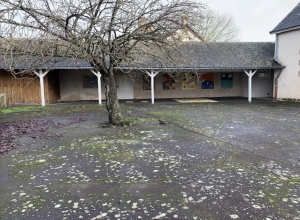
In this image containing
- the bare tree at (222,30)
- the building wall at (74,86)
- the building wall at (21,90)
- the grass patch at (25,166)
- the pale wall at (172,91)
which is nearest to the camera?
the grass patch at (25,166)

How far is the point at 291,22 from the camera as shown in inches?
604

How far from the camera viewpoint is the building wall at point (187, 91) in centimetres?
1847

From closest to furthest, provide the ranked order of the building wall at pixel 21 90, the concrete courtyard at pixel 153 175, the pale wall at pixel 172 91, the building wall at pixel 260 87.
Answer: the concrete courtyard at pixel 153 175 < the building wall at pixel 21 90 < the pale wall at pixel 172 91 < the building wall at pixel 260 87

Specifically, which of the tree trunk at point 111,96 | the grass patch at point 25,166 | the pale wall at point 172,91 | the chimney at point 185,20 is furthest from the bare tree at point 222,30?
the grass patch at point 25,166

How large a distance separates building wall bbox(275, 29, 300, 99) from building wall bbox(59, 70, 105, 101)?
1226 cm

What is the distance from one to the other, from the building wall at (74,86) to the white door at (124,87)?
1707 millimetres

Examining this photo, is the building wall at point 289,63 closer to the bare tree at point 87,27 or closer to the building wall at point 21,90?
the bare tree at point 87,27

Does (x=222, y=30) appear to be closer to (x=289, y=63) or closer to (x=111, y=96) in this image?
(x=289, y=63)

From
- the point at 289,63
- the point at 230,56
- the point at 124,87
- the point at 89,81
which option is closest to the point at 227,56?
the point at 230,56

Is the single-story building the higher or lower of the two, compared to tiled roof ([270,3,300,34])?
lower

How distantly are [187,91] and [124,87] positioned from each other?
4.64 meters

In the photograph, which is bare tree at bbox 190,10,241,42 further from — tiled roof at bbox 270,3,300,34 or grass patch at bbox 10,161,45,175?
grass patch at bbox 10,161,45,175

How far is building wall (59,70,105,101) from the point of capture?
17484mm

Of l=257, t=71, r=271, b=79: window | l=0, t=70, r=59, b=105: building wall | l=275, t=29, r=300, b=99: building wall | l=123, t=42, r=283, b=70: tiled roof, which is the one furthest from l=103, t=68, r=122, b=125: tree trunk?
l=257, t=71, r=271, b=79: window
